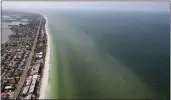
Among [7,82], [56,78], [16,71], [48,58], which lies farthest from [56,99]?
[48,58]

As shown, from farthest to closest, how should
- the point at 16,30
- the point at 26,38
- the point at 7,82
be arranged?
the point at 16,30
the point at 26,38
the point at 7,82

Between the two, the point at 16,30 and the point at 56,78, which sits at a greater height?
the point at 16,30

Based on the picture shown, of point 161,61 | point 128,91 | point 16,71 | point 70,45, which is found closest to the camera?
point 128,91

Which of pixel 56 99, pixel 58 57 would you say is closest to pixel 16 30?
pixel 58 57

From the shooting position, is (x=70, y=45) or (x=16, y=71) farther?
(x=70, y=45)

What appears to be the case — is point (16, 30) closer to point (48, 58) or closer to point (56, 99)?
point (48, 58)

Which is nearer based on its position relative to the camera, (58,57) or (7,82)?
(7,82)

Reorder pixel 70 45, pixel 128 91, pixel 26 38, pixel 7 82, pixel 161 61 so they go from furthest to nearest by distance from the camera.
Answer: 1. pixel 26 38
2. pixel 70 45
3. pixel 161 61
4. pixel 7 82
5. pixel 128 91

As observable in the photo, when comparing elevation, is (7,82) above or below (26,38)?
below

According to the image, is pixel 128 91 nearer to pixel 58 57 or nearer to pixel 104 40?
pixel 58 57
